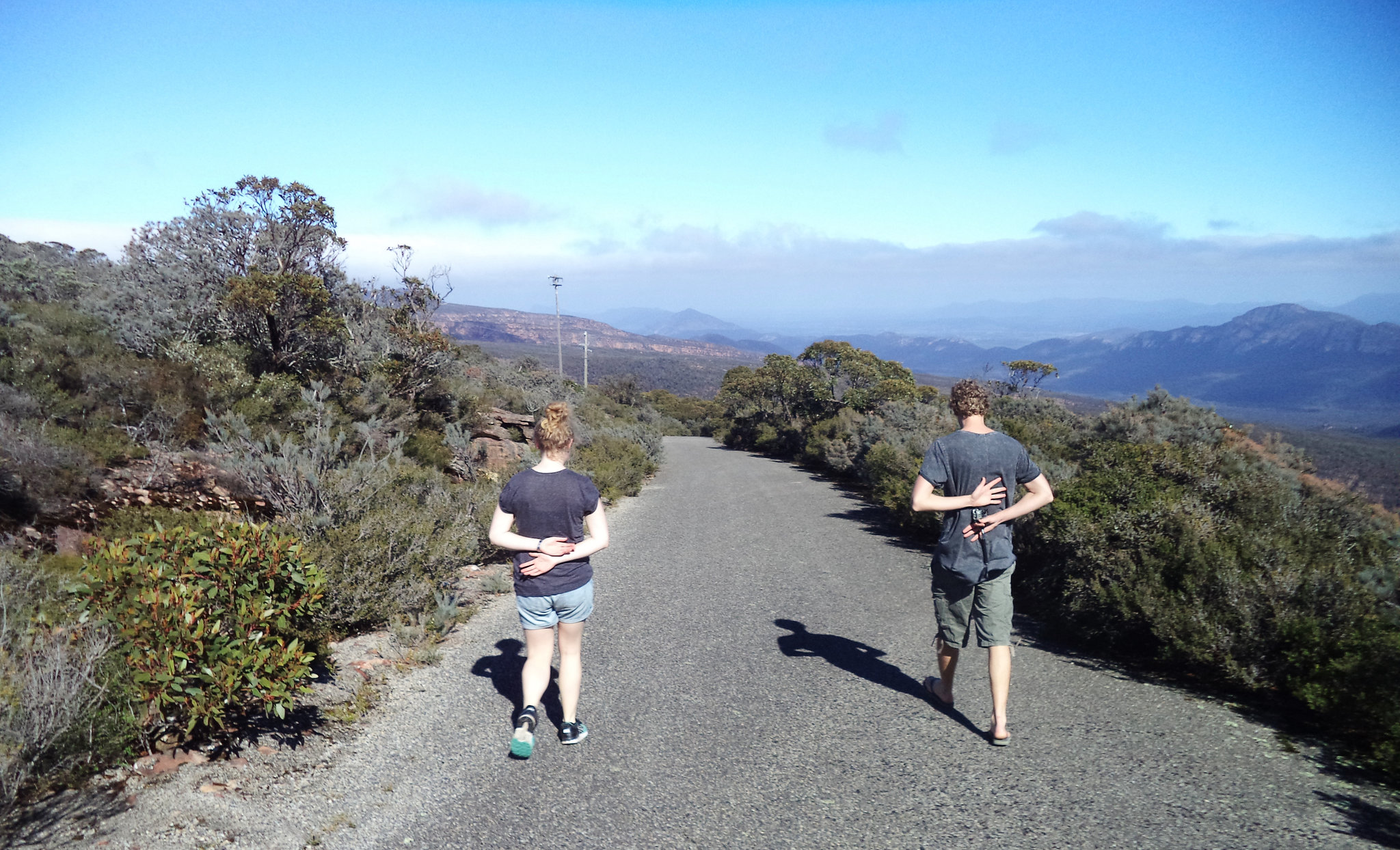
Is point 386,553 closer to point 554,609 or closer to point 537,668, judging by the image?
point 537,668

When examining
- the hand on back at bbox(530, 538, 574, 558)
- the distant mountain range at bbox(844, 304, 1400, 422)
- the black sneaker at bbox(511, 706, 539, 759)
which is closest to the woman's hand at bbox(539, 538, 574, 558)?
the hand on back at bbox(530, 538, 574, 558)

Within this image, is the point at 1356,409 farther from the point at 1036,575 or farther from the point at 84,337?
the point at 84,337

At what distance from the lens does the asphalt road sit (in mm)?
2859

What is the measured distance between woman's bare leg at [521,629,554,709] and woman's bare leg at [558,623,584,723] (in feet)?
0.26

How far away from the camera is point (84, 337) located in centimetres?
980

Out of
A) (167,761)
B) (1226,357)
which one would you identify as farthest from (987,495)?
(1226,357)

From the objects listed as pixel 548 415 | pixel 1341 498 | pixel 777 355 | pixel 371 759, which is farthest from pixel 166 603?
pixel 777 355

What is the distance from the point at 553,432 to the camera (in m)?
3.45

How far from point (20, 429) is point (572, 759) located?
7.43 metres

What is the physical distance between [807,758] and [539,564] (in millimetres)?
1686

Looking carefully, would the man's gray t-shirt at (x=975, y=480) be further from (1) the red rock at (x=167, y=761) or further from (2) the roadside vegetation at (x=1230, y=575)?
(1) the red rock at (x=167, y=761)

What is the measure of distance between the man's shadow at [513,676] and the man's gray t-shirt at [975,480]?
2.32 metres

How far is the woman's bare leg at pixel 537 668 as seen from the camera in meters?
3.56

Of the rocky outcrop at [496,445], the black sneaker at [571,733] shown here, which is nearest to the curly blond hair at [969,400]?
the black sneaker at [571,733]
